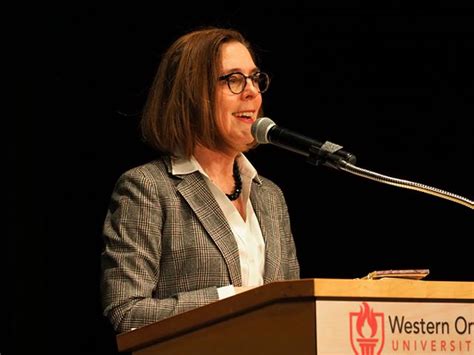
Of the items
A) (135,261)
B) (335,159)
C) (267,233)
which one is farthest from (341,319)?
(267,233)

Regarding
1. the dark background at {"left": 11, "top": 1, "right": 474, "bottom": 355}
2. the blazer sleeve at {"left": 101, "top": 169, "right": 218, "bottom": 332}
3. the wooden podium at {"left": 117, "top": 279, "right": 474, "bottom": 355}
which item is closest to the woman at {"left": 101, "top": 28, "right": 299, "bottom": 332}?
the blazer sleeve at {"left": 101, "top": 169, "right": 218, "bottom": 332}

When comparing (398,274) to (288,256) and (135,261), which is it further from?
(288,256)

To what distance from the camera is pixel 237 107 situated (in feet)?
8.59

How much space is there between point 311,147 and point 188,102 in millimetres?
823

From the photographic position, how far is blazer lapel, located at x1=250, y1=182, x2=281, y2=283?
8.29 feet

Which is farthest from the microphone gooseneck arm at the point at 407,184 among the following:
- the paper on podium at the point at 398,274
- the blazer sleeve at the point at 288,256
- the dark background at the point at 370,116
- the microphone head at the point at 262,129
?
the dark background at the point at 370,116

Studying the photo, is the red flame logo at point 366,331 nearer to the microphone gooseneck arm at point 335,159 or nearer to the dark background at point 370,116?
the microphone gooseneck arm at point 335,159

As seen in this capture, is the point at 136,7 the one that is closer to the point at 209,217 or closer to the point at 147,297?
the point at 209,217

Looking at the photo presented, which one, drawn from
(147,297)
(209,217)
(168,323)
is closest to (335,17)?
(209,217)

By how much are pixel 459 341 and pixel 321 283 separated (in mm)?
319

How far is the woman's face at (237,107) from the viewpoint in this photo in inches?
102

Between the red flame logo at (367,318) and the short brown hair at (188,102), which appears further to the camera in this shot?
the short brown hair at (188,102)

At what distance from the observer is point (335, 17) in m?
3.56

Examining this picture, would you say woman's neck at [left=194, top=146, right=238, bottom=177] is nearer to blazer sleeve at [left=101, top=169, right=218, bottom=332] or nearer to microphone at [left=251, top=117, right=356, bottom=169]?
blazer sleeve at [left=101, top=169, right=218, bottom=332]
